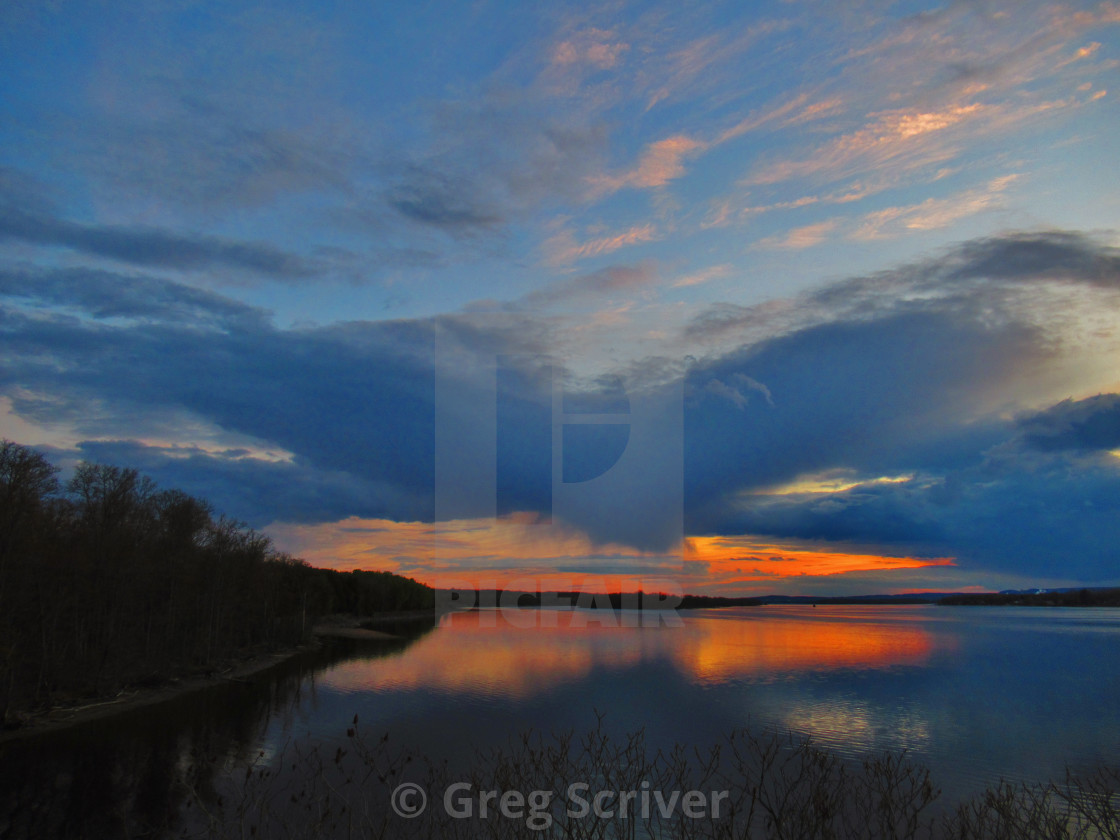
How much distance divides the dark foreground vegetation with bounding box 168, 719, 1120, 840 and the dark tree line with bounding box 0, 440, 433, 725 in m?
16.6

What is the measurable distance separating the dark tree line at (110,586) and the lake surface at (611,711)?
471cm

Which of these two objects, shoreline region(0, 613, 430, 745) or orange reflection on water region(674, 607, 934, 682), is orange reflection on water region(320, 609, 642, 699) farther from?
shoreline region(0, 613, 430, 745)

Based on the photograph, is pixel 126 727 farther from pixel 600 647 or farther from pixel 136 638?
pixel 600 647

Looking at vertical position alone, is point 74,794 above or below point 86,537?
below

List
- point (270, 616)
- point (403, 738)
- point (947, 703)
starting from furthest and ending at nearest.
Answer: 1. point (270, 616)
2. point (947, 703)
3. point (403, 738)

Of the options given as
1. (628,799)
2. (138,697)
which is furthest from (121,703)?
(628,799)

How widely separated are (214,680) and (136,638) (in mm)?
6386

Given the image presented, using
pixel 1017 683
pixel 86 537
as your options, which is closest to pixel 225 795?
pixel 86 537

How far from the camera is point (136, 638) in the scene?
42.7 metres

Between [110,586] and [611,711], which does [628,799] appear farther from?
[110,586]

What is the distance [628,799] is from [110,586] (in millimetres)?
40988

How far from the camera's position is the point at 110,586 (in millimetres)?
39188

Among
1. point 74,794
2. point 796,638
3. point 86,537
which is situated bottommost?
point 796,638

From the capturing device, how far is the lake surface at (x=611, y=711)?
883 inches
